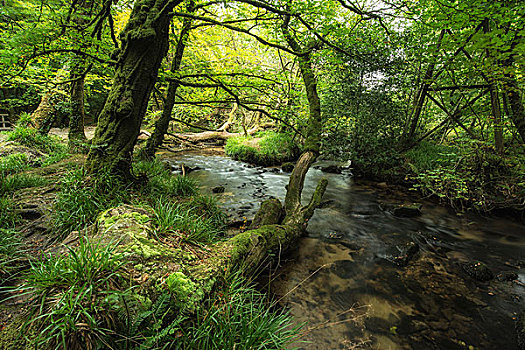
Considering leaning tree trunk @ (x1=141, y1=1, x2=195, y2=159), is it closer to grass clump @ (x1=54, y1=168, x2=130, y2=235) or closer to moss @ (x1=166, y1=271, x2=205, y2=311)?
grass clump @ (x1=54, y1=168, x2=130, y2=235)

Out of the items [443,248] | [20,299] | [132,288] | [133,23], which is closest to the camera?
[132,288]

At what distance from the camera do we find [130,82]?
3.36 meters

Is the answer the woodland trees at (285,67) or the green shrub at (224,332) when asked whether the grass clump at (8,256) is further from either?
the green shrub at (224,332)

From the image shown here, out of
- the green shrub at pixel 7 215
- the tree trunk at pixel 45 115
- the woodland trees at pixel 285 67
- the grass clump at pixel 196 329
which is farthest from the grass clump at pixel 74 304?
the tree trunk at pixel 45 115

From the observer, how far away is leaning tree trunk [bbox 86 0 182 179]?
3258 millimetres

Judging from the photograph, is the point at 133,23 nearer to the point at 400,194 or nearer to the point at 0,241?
the point at 0,241

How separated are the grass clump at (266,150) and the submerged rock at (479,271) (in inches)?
382

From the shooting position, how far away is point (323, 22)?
160 inches

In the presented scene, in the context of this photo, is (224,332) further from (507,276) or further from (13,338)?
(507,276)

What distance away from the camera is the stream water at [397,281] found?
111 inches

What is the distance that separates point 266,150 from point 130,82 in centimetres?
984

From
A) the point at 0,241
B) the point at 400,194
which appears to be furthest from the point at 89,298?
the point at 400,194

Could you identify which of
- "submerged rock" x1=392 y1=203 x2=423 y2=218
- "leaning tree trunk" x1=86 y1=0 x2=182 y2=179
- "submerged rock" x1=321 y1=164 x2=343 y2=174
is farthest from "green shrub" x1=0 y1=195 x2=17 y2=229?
"submerged rock" x1=321 y1=164 x2=343 y2=174

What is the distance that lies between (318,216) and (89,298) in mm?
5811
